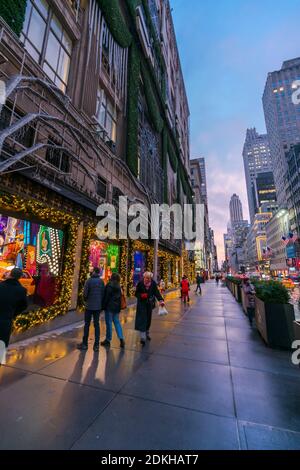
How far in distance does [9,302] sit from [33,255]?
3662mm

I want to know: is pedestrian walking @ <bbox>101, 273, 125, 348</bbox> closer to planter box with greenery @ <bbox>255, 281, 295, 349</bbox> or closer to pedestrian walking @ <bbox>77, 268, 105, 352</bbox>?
pedestrian walking @ <bbox>77, 268, 105, 352</bbox>

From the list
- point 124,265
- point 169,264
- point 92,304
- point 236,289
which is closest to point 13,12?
point 92,304

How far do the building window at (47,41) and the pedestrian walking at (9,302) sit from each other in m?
9.28

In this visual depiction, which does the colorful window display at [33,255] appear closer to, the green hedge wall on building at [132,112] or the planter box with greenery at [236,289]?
the green hedge wall on building at [132,112]


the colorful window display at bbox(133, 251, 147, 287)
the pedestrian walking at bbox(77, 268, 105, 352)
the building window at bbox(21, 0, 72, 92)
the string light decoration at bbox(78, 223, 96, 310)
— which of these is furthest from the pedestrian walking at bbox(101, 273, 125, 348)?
the building window at bbox(21, 0, 72, 92)

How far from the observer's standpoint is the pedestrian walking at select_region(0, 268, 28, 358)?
12.2 feet

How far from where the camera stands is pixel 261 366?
4621 millimetres

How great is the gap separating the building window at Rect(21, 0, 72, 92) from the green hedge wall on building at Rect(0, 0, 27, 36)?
752 mm

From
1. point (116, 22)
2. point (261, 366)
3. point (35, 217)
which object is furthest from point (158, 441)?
point (116, 22)

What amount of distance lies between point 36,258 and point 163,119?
24.2 metres

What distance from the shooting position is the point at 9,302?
12.4 feet

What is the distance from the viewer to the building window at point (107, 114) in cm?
1280

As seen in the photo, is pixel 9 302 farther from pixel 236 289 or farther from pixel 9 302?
pixel 236 289
